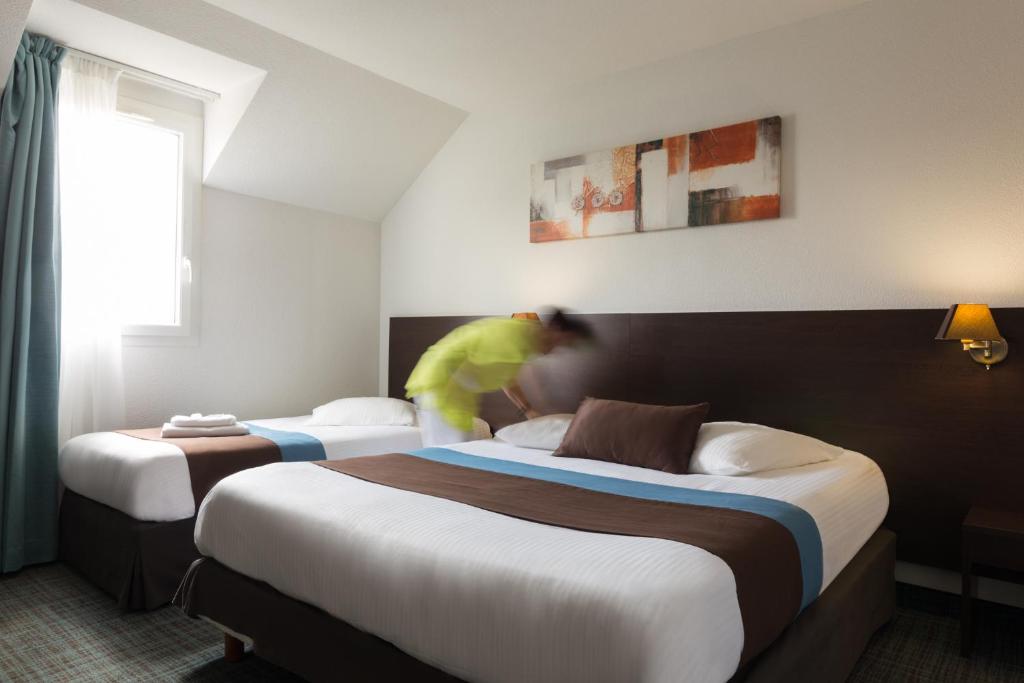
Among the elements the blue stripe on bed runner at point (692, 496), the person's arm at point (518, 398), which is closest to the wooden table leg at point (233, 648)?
the blue stripe on bed runner at point (692, 496)

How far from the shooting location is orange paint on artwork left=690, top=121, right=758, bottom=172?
10.3 feet

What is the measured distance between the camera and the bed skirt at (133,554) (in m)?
2.55

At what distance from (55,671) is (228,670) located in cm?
55

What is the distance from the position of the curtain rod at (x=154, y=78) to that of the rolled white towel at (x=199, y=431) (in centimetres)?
194

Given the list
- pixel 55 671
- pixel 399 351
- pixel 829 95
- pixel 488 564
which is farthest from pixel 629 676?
pixel 399 351

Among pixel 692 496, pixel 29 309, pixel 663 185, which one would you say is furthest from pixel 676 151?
pixel 29 309

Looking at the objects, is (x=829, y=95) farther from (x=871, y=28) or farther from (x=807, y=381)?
(x=807, y=381)

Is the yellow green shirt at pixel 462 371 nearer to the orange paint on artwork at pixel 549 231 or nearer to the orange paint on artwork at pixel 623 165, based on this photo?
the orange paint on artwork at pixel 549 231

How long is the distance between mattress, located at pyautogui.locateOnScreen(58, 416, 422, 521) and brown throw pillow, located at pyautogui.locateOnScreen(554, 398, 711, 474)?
126 cm

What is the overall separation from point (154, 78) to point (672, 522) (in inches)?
143

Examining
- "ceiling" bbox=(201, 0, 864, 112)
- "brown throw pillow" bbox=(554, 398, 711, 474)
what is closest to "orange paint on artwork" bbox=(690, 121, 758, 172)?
"ceiling" bbox=(201, 0, 864, 112)

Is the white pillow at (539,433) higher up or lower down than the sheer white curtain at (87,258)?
lower down

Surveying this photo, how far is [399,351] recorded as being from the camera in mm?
4773

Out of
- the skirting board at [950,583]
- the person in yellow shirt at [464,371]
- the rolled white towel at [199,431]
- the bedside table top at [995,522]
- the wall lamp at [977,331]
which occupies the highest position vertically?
the wall lamp at [977,331]
